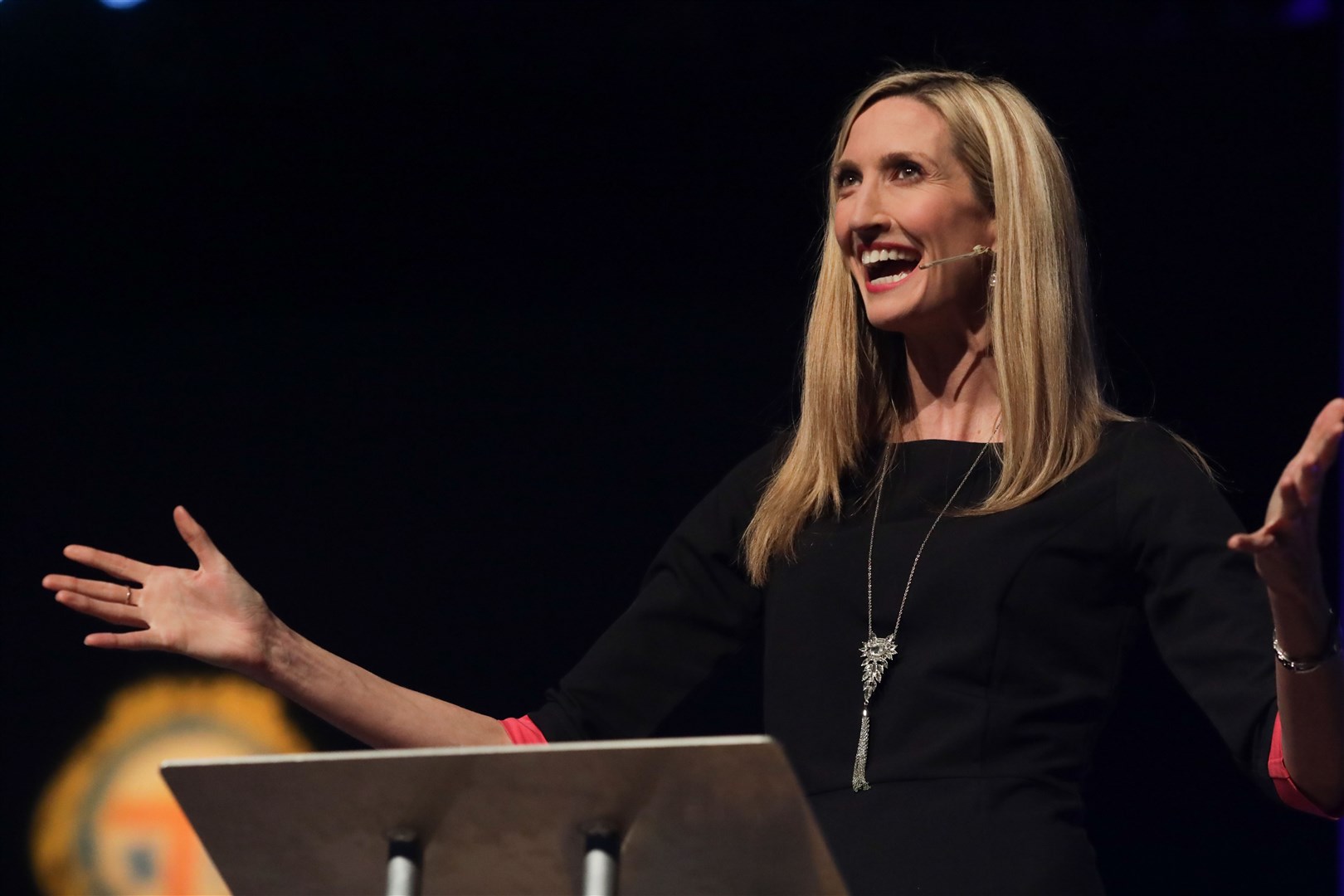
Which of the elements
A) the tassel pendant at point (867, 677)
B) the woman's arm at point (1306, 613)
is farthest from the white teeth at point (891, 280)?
the woman's arm at point (1306, 613)

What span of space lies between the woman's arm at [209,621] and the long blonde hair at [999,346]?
537 mm

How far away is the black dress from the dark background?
4.44 ft

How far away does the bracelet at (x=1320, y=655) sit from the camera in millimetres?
1505

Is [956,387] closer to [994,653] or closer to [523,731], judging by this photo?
[994,653]

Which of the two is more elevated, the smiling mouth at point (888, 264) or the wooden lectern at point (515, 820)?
the smiling mouth at point (888, 264)

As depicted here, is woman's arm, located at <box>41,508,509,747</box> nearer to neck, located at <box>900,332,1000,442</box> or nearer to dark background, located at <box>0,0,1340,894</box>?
neck, located at <box>900,332,1000,442</box>

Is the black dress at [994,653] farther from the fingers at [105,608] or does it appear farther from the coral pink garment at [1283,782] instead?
the fingers at [105,608]

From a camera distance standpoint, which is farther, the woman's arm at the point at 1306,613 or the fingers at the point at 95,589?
the fingers at the point at 95,589

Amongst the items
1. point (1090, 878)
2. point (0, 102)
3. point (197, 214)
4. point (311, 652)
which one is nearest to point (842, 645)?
point (1090, 878)

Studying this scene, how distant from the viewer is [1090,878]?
5.66ft

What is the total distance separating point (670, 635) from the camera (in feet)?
6.93

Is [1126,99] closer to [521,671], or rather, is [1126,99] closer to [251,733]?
[521,671]

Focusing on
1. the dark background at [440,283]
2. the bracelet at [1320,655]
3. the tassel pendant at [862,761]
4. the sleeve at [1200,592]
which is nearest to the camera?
the bracelet at [1320,655]

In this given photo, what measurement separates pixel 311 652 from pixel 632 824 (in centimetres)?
65
